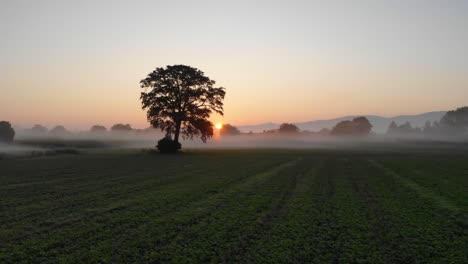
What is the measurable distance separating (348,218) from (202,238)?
5465mm

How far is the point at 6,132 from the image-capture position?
315 feet

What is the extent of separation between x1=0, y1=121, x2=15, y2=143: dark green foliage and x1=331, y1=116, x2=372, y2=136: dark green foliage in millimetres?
162047

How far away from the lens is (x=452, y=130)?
155 m

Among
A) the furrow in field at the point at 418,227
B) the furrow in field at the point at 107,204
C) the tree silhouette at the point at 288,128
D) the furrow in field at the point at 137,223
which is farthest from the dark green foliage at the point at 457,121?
the furrow in field at the point at 137,223

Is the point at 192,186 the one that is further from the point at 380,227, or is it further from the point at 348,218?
the point at 380,227

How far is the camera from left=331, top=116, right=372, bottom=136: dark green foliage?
568 ft

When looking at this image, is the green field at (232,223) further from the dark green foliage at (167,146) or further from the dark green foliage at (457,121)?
the dark green foliage at (457,121)

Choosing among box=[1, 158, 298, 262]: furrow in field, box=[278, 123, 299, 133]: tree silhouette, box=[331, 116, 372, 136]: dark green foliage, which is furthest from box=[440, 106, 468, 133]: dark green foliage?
box=[1, 158, 298, 262]: furrow in field

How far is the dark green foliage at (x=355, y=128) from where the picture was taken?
173 metres

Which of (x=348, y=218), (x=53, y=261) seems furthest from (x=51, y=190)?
(x=348, y=218)

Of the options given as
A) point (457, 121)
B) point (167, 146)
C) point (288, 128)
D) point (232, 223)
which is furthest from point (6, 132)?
point (457, 121)

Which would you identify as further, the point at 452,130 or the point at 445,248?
the point at 452,130

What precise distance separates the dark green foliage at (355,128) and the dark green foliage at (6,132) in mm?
162047

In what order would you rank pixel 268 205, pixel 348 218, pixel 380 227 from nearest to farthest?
pixel 380 227, pixel 348 218, pixel 268 205
